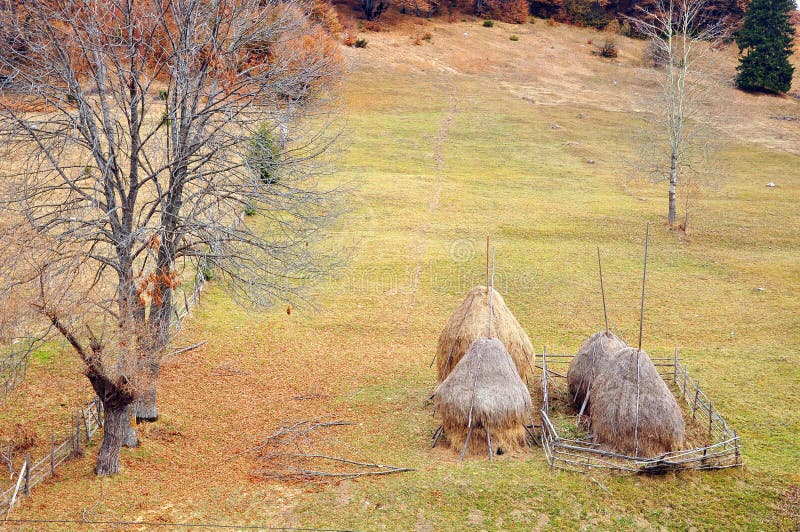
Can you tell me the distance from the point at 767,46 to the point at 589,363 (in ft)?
198

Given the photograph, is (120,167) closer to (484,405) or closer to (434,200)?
(484,405)

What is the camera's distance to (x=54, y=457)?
1557cm

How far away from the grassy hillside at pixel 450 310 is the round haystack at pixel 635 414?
2.76 ft

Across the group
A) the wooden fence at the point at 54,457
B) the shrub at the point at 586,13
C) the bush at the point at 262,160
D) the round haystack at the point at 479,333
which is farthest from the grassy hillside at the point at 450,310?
the shrub at the point at 586,13

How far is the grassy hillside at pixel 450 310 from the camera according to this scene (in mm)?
14492

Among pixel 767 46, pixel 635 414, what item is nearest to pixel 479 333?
pixel 635 414

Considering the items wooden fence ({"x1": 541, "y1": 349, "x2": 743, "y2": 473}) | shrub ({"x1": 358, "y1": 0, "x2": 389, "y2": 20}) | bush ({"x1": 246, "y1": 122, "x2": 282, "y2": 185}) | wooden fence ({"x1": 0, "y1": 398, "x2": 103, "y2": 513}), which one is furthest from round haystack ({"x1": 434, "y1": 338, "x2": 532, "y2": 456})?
shrub ({"x1": 358, "y1": 0, "x2": 389, "y2": 20})

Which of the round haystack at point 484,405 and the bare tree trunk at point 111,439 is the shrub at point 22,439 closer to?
the bare tree trunk at point 111,439

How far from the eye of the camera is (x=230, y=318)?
2619 centimetres

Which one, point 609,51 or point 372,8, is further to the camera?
point 372,8

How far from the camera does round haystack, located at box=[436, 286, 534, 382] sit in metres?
18.9

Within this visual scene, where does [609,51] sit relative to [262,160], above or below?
above

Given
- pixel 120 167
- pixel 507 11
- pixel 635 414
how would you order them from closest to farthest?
pixel 635 414 → pixel 120 167 → pixel 507 11

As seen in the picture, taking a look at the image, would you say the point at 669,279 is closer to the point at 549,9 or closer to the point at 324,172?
the point at 324,172
